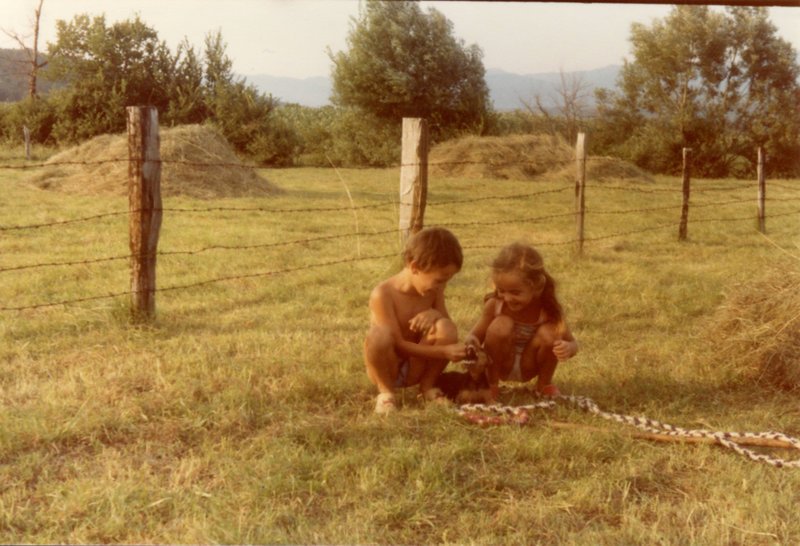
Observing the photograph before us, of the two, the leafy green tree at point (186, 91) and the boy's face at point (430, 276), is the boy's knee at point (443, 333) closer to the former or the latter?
the boy's face at point (430, 276)

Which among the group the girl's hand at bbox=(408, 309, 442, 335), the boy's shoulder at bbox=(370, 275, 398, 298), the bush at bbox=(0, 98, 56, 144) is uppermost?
the bush at bbox=(0, 98, 56, 144)

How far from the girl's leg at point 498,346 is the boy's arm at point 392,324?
33 cm

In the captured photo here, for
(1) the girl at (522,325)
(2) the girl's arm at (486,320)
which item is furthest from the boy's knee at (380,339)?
(2) the girl's arm at (486,320)

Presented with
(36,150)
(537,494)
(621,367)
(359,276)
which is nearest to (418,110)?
(36,150)

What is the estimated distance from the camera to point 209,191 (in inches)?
644

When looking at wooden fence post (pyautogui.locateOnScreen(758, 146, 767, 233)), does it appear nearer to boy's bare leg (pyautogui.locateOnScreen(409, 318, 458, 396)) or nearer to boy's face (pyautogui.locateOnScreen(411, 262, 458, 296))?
boy's bare leg (pyautogui.locateOnScreen(409, 318, 458, 396))

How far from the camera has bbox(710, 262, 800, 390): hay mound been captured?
4.78 meters

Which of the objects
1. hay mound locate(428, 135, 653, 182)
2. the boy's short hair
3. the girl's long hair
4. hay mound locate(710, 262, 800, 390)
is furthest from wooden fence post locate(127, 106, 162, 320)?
hay mound locate(428, 135, 653, 182)

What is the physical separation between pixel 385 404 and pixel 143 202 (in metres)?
2.78

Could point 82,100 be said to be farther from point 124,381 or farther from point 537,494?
point 537,494

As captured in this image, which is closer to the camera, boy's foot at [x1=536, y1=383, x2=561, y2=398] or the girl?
the girl

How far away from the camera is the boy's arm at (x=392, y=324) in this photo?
412 cm

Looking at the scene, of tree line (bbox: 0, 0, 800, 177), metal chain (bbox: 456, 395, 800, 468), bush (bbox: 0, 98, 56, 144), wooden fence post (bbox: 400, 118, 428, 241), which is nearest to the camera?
metal chain (bbox: 456, 395, 800, 468)

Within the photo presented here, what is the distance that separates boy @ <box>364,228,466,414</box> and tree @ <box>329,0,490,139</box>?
21.0 meters
